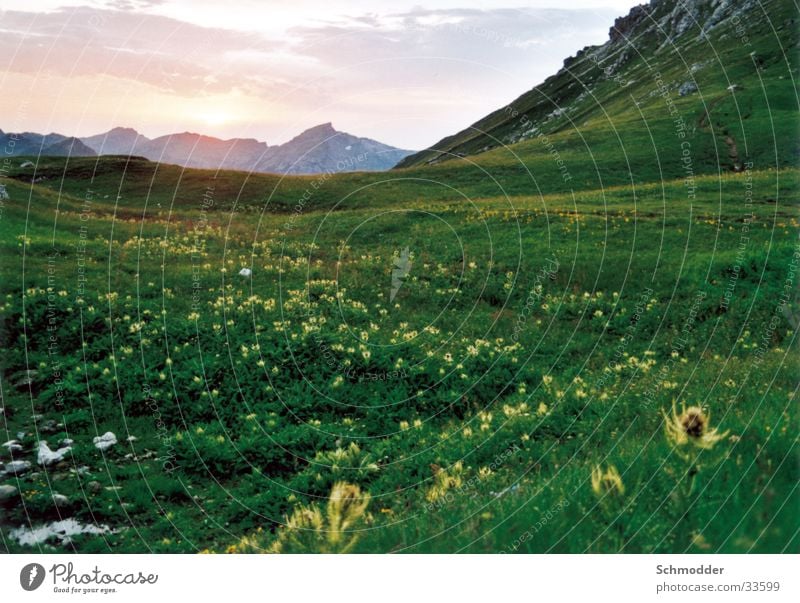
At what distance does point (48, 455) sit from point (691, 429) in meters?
8.77

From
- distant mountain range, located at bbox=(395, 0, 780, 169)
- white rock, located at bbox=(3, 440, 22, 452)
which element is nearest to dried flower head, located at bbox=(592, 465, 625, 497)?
white rock, located at bbox=(3, 440, 22, 452)

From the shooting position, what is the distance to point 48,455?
8711 millimetres

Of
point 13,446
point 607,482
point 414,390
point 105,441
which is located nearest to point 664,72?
point 414,390

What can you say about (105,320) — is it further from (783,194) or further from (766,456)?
(783,194)

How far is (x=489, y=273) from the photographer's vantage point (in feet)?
51.8

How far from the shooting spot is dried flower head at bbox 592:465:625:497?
6.86 m

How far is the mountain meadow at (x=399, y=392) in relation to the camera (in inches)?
279

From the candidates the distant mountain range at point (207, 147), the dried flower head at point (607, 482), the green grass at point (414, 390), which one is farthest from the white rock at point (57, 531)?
the dried flower head at point (607, 482)

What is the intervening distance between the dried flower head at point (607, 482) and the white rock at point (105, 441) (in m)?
6.89

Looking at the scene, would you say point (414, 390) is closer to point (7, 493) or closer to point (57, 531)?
point (57, 531)

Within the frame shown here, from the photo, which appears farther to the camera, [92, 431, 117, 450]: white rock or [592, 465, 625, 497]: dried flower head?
[92, 431, 117, 450]: white rock

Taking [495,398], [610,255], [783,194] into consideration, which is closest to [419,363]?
[495,398]
